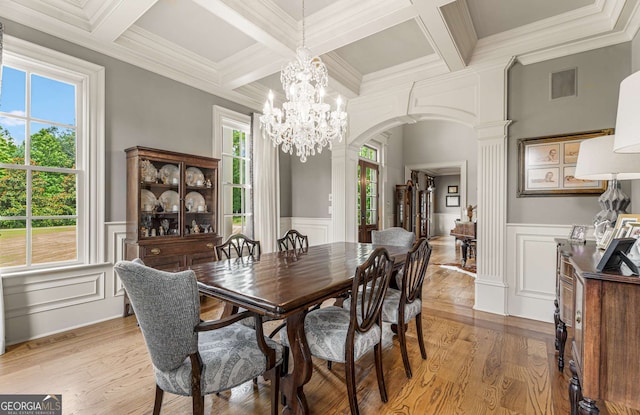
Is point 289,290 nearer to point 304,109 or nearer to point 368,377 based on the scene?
point 368,377

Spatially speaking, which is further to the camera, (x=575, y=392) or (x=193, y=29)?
(x=193, y=29)

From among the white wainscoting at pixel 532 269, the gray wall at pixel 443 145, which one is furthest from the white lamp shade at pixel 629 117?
the gray wall at pixel 443 145

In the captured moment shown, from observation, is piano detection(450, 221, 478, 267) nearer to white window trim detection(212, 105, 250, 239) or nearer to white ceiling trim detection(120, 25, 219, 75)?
white window trim detection(212, 105, 250, 239)

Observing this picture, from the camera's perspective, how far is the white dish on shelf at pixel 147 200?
3.18 metres

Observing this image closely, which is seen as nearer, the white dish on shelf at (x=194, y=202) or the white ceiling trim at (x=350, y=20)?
the white ceiling trim at (x=350, y=20)

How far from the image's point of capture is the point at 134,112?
129 inches

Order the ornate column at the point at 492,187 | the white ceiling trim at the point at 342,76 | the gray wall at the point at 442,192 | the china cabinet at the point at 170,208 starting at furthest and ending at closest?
the gray wall at the point at 442,192 < the white ceiling trim at the point at 342,76 < the ornate column at the point at 492,187 < the china cabinet at the point at 170,208

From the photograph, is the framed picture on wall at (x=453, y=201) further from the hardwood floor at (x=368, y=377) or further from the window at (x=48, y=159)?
the window at (x=48, y=159)

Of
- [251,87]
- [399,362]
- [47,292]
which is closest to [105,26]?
[251,87]

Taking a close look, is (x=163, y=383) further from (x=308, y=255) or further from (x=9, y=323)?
(x=9, y=323)

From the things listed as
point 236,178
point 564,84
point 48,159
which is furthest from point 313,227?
point 564,84

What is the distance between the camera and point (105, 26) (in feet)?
8.82

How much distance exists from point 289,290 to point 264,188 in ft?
10.5

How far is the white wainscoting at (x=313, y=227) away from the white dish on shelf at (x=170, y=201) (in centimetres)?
205
